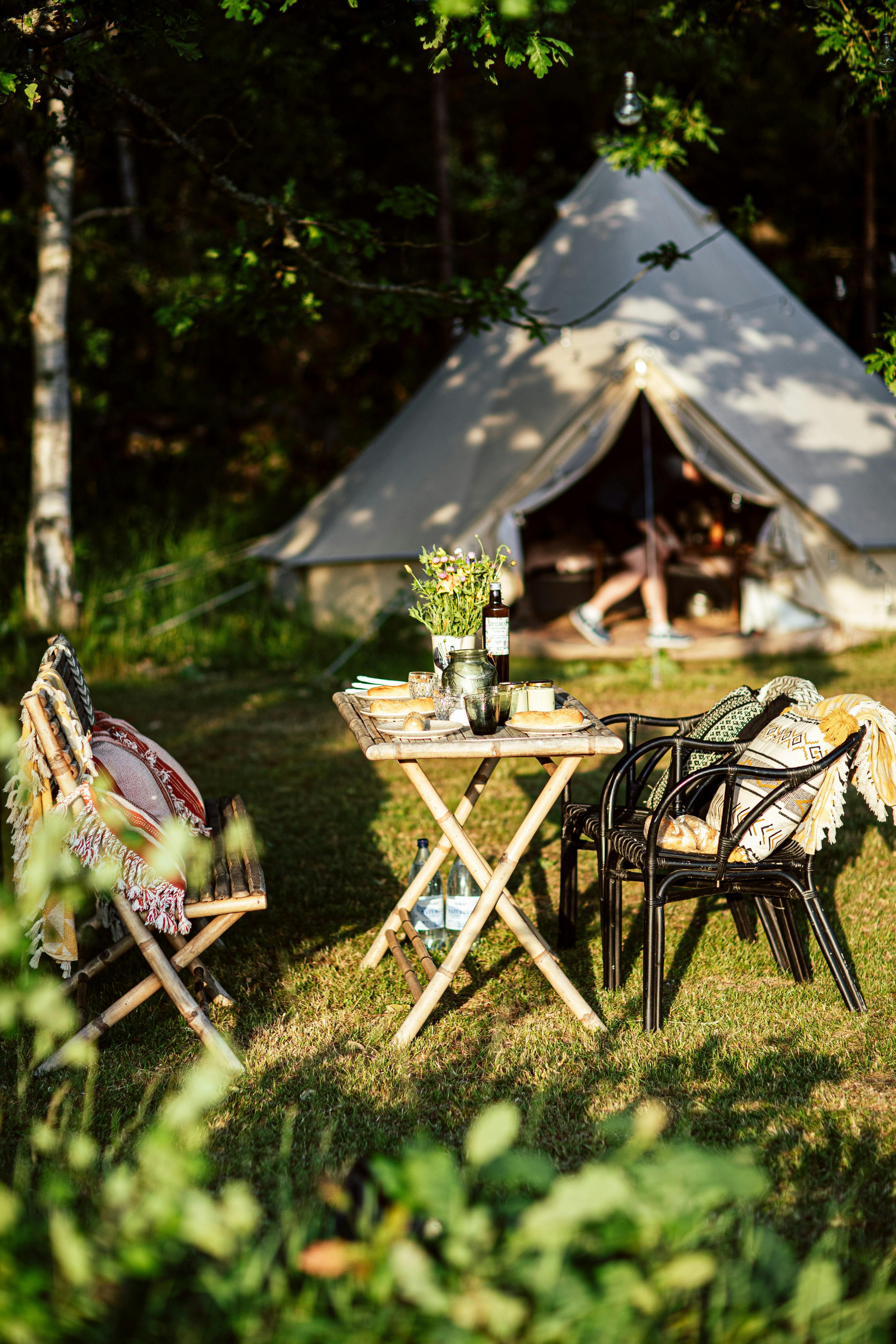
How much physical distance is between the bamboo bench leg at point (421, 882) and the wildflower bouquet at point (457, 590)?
426 millimetres

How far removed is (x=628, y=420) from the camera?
931 centimetres

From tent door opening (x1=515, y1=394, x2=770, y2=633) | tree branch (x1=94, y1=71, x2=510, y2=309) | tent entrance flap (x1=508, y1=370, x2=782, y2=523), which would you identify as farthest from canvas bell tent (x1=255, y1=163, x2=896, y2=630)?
tree branch (x1=94, y1=71, x2=510, y2=309)

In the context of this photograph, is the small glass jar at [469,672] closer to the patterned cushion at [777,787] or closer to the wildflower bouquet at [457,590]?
the wildflower bouquet at [457,590]

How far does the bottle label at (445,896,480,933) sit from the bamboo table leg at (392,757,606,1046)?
0.76 meters

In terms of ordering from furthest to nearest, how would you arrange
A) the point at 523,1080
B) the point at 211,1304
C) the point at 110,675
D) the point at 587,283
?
the point at 587,283, the point at 110,675, the point at 523,1080, the point at 211,1304

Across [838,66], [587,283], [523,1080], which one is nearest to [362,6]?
[838,66]

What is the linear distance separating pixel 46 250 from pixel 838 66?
219 inches

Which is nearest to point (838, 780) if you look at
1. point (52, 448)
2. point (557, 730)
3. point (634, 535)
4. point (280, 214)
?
point (557, 730)

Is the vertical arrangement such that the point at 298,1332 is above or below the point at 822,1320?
above

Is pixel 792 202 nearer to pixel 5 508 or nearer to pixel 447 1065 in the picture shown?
pixel 5 508

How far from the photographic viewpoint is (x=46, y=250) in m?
8.12

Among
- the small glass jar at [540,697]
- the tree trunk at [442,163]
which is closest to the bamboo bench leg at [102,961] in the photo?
the small glass jar at [540,697]

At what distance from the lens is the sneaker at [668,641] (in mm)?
7809

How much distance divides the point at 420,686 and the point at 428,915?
91 centimetres
